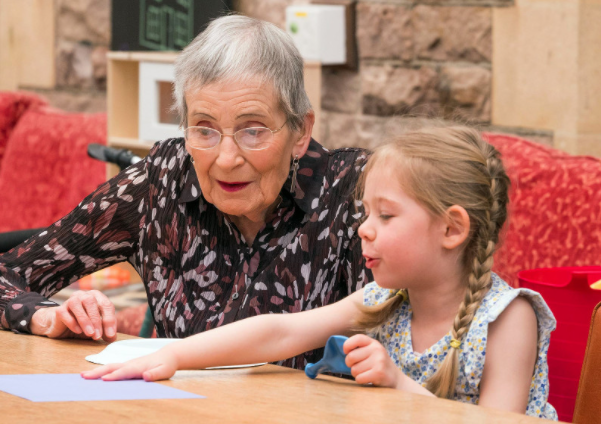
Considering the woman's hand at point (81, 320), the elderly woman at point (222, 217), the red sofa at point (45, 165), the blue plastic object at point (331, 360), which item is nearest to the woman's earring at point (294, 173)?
the elderly woman at point (222, 217)

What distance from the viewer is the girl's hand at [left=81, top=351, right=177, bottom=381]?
119 centimetres

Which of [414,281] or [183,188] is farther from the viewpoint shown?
[183,188]

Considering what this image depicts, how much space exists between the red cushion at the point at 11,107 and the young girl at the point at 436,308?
2.94 m

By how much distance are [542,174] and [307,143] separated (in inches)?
27.5

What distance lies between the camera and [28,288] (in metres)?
1.85

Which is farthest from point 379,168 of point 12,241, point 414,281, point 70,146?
point 70,146

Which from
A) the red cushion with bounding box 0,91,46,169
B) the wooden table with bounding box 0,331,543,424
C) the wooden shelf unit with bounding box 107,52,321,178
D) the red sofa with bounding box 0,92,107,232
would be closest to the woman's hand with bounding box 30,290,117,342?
the wooden table with bounding box 0,331,543,424

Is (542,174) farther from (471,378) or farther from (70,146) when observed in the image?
(70,146)

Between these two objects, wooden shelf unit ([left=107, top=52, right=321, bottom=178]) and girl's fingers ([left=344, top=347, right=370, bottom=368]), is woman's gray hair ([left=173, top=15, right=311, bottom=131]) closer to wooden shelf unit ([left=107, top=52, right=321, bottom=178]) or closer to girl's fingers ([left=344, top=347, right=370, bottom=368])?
girl's fingers ([left=344, top=347, right=370, bottom=368])

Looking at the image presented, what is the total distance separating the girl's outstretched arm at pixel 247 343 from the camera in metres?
1.21

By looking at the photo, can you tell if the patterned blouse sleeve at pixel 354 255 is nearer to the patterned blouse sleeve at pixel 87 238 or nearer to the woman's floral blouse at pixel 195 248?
the woman's floral blouse at pixel 195 248

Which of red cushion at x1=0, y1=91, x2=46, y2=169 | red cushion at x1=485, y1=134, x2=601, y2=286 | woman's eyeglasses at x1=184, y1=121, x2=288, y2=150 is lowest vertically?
red cushion at x1=485, y1=134, x2=601, y2=286

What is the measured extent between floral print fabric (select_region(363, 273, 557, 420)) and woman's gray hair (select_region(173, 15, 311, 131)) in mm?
437

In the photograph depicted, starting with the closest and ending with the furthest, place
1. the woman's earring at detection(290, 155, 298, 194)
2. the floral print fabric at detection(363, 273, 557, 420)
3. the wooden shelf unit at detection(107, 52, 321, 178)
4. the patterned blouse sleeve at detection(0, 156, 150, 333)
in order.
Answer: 1. the floral print fabric at detection(363, 273, 557, 420)
2. the woman's earring at detection(290, 155, 298, 194)
3. the patterned blouse sleeve at detection(0, 156, 150, 333)
4. the wooden shelf unit at detection(107, 52, 321, 178)
